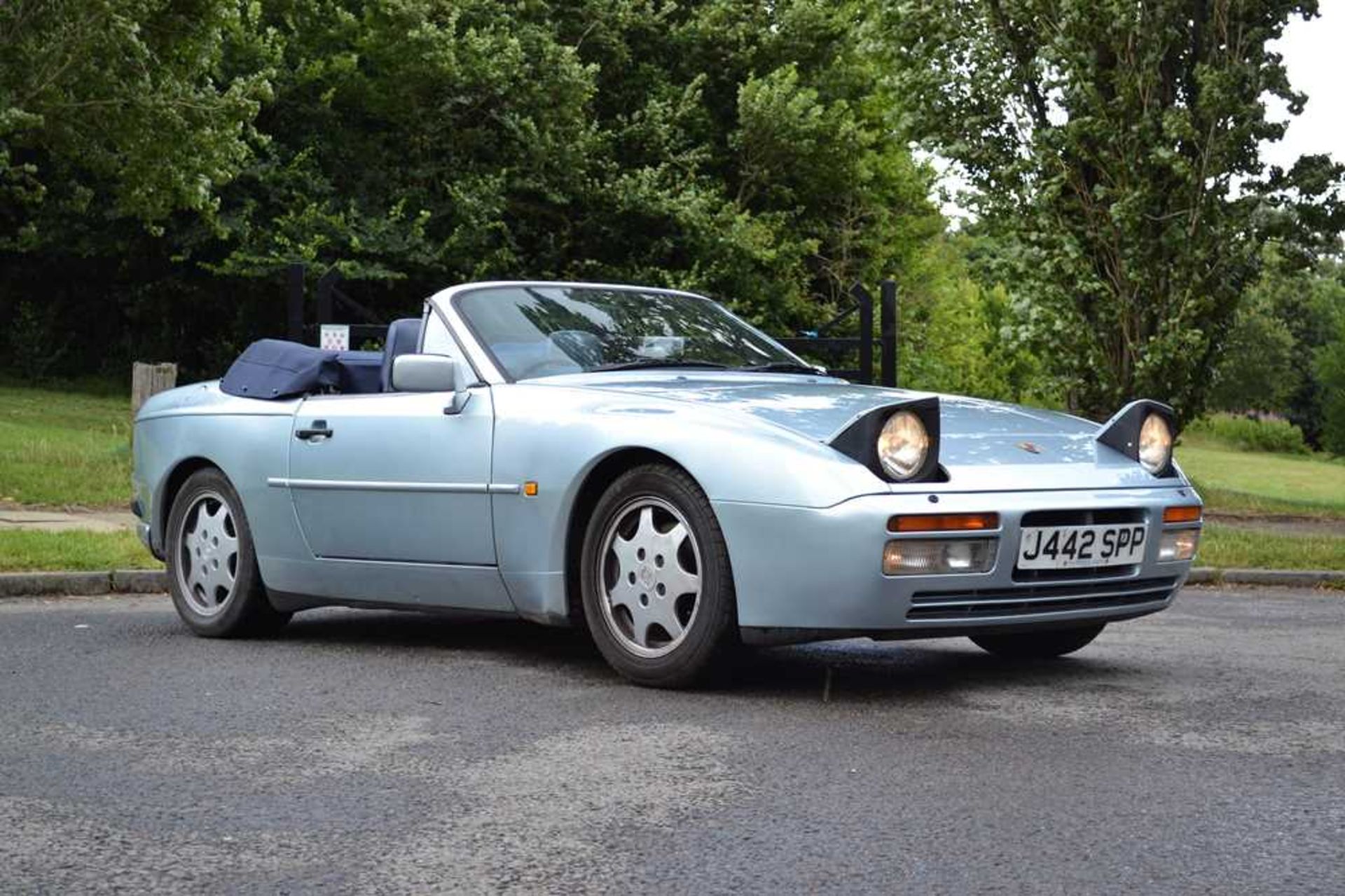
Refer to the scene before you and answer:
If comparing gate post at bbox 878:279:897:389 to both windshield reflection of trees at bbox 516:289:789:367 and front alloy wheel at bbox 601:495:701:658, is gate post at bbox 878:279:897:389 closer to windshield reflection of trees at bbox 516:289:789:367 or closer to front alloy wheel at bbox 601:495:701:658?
windshield reflection of trees at bbox 516:289:789:367

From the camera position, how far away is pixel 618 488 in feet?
19.7

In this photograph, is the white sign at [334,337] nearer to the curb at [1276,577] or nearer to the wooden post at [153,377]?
the wooden post at [153,377]

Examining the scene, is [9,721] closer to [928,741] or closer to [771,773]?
[771,773]

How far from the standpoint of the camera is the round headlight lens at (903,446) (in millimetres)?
5570

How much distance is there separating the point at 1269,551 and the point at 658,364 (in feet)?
24.6

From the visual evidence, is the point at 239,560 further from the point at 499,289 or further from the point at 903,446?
the point at 903,446

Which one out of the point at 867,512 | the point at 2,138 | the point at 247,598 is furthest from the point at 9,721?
the point at 2,138

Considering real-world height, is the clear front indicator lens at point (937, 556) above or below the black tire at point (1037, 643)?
above

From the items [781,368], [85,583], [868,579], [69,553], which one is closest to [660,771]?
[868,579]

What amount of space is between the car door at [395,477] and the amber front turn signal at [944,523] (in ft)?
5.34

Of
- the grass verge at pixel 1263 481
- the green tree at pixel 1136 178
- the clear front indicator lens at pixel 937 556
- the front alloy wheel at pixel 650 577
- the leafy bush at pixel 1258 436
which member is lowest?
the leafy bush at pixel 1258 436

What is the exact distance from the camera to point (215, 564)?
7.64 meters

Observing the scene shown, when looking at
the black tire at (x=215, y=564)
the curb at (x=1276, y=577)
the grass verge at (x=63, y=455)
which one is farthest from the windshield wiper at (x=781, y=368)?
the grass verge at (x=63, y=455)

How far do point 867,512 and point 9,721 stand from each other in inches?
104
